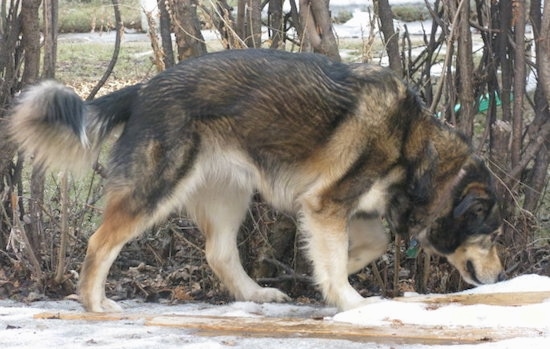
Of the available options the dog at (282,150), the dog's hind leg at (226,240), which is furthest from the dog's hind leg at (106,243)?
the dog's hind leg at (226,240)

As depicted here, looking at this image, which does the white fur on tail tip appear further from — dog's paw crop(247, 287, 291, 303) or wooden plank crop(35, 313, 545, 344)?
dog's paw crop(247, 287, 291, 303)

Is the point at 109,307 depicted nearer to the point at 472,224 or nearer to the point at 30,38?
the point at 30,38

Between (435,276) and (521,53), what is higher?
(521,53)

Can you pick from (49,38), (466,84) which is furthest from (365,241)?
(49,38)

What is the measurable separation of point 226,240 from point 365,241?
2.90ft

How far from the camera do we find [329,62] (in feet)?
19.9

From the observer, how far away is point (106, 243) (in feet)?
19.2

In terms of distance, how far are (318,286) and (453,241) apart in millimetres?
864

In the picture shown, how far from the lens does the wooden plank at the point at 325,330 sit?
16.1 feet

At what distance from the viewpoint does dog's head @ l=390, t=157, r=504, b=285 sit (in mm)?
6125

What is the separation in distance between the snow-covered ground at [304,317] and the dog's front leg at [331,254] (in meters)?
0.14

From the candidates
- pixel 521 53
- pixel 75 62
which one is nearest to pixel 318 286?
pixel 521 53

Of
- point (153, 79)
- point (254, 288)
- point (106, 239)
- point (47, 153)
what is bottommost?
point (254, 288)

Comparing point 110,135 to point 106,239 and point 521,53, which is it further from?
point 521,53
